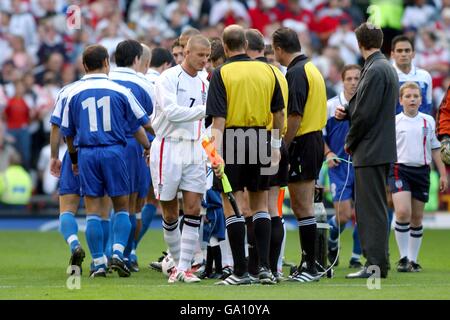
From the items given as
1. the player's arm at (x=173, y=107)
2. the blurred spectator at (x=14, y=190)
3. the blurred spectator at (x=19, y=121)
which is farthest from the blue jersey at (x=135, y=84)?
the blurred spectator at (x=19, y=121)

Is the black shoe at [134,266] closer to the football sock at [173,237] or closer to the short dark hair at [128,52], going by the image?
the football sock at [173,237]

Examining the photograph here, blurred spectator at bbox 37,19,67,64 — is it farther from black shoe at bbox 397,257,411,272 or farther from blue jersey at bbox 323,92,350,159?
Answer: black shoe at bbox 397,257,411,272

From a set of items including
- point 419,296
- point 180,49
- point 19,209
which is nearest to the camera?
point 419,296

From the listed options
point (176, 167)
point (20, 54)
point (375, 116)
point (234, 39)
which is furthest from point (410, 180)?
point (20, 54)

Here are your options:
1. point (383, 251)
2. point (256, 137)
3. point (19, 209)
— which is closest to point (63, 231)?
point (256, 137)

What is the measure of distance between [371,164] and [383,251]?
86cm

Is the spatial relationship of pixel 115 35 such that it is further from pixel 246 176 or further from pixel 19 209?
pixel 246 176

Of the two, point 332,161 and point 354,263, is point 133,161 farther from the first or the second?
point 354,263

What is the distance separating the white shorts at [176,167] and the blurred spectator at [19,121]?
1066 centimetres

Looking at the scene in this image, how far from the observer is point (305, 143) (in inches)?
474

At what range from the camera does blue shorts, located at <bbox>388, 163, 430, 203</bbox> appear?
46.4 feet

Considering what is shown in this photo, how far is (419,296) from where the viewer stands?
407 inches

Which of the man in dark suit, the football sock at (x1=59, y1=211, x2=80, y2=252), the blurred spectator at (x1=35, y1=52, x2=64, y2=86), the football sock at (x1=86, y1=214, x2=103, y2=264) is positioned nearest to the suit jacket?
the man in dark suit
